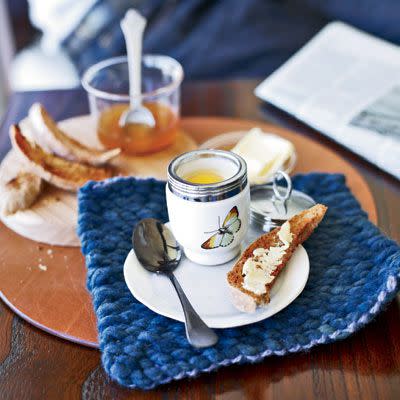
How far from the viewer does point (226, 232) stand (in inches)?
25.5

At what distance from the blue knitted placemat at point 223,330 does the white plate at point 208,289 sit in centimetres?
2

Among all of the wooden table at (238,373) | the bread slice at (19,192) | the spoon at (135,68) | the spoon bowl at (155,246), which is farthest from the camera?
the spoon at (135,68)

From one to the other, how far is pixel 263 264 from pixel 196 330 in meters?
0.11

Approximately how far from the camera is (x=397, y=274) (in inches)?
24.2

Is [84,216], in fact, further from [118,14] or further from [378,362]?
[118,14]

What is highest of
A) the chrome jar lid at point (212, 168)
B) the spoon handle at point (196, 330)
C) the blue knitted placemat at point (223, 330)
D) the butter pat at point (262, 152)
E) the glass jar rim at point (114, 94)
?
the chrome jar lid at point (212, 168)

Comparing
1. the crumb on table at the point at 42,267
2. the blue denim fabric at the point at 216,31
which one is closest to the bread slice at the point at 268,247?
the crumb on table at the point at 42,267

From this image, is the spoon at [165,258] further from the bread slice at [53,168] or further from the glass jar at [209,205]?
the bread slice at [53,168]

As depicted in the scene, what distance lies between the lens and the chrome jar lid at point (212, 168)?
0.61 metres

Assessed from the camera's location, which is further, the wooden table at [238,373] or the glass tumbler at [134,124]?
the glass tumbler at [134,124]

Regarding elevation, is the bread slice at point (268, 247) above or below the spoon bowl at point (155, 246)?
above

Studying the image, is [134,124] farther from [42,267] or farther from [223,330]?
[223,330]

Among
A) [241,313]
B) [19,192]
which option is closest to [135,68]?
[19,192]

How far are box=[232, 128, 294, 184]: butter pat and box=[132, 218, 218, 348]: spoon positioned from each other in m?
0.21
